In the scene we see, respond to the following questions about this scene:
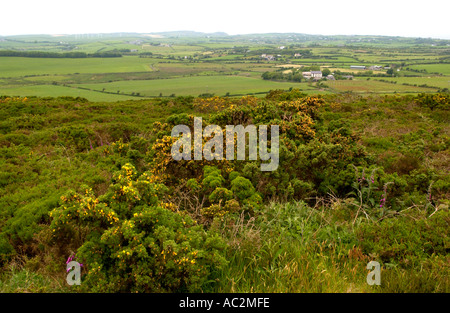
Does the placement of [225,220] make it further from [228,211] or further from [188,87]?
[188,87]

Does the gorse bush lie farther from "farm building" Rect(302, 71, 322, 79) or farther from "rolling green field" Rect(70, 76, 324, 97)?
"farm building" Rect(302, 71, 322, 79)

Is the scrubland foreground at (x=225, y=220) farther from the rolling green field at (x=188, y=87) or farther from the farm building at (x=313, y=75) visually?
the farm building at (x=313, y=75)

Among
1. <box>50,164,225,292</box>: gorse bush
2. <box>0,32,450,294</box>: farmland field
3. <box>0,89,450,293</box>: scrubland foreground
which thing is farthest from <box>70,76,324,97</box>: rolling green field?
<box>50,164,225,292</box>: gorse bush

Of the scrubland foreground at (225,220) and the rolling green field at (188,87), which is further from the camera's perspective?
the rolling green field at (188,87)

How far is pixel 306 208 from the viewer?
5.41m

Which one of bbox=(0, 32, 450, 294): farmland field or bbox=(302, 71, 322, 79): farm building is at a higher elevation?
bbox=(302, 71, 322, 79): farm building

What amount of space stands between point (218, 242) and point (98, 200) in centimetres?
167

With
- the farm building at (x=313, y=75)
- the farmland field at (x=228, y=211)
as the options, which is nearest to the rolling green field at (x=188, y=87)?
the farm building at (x=313, y=75)

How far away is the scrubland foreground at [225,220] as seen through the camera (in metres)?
3.20

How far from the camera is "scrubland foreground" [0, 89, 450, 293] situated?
320 centimetres

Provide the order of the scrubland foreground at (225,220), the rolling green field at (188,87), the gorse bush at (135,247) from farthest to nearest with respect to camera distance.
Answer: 1. the rolling green field at (188,87)
2. the scrubland foreground at (225,220)
3. the gorse bush at (135,247)

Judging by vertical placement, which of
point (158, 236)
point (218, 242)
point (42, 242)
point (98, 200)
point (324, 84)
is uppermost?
point (324, 84)
